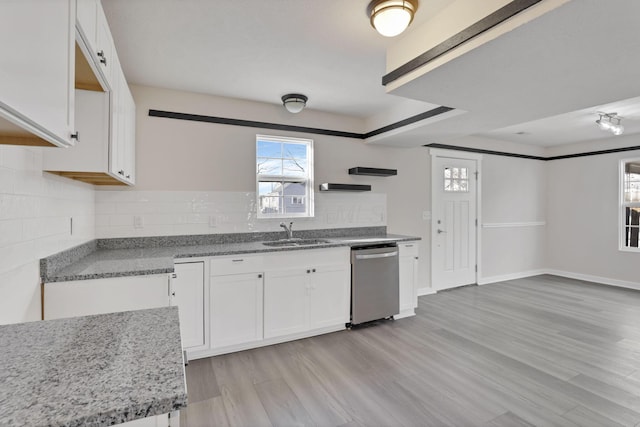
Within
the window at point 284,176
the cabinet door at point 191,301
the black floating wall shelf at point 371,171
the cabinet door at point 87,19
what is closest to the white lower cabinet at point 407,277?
the black floating wall shelf at point 371,171

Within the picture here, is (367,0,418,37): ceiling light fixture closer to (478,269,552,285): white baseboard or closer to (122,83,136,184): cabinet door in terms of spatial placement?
(122,83,136,184): cabinet door

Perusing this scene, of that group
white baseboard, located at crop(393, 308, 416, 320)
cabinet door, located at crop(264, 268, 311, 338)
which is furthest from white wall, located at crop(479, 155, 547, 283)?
cabinet door, located at crop(264, 268, 311, 338)

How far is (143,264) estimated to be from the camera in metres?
2.18

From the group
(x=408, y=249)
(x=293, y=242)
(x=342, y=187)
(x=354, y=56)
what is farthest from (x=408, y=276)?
(x=354, y=56)

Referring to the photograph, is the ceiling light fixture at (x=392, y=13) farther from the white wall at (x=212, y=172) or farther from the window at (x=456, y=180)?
the window at (x=456, y=180)

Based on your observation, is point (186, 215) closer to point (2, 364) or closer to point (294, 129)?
point (294, 129)

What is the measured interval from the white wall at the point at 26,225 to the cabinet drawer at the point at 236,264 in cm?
104

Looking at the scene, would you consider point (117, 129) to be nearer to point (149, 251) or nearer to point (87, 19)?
point (87, 19)

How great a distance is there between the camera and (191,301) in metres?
2.64

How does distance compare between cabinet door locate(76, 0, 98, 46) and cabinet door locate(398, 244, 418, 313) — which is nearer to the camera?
cabinet door locate(76, 0, 98, 46)

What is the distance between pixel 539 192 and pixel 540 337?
12.8ft

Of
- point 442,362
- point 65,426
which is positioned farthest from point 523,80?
point 65,426

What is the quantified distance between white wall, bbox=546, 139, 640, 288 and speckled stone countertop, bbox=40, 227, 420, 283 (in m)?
4.08

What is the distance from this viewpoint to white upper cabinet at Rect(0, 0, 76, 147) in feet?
2.38
